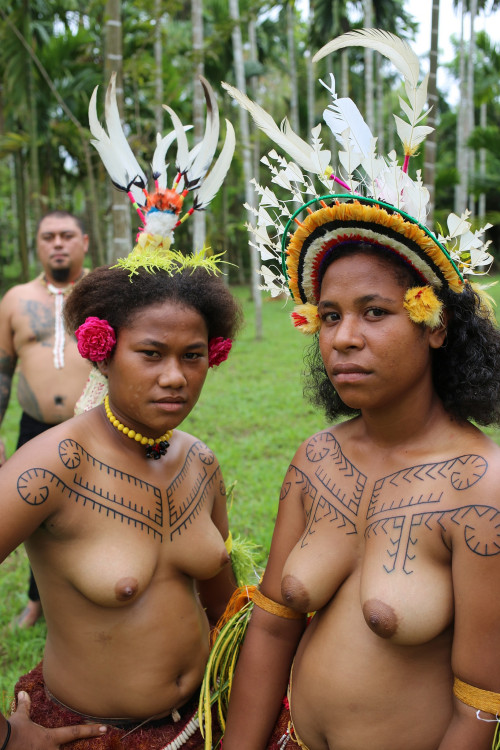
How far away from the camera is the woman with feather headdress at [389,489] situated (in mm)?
1727

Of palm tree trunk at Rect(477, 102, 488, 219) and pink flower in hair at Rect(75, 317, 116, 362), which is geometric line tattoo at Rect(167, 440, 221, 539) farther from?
palm tree trunk at Rect(477, 102, 488, 219)

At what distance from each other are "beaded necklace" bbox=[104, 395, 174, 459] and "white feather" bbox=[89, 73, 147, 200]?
82 cm

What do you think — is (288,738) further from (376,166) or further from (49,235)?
(49,235)

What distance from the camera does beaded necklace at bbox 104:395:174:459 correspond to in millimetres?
2172

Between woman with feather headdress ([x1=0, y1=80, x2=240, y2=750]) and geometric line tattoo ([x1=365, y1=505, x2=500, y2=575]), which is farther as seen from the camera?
woman with feather headdress ([x1=0, y1=80, x2=240, y2=750])

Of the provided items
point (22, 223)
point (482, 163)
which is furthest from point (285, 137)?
point (482, 163)

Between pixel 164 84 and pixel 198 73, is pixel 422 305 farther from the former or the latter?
pixel 164 84

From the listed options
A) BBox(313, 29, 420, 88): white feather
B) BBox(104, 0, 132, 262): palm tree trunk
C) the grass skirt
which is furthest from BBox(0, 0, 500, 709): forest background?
the grass skirt

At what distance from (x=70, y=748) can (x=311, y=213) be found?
185 cm

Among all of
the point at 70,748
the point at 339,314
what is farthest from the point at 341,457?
the point at 70,748

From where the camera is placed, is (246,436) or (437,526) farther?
(246,436)

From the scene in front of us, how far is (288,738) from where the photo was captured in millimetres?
2094

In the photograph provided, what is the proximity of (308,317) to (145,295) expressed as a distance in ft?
1.80

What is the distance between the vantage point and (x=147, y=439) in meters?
2.20
